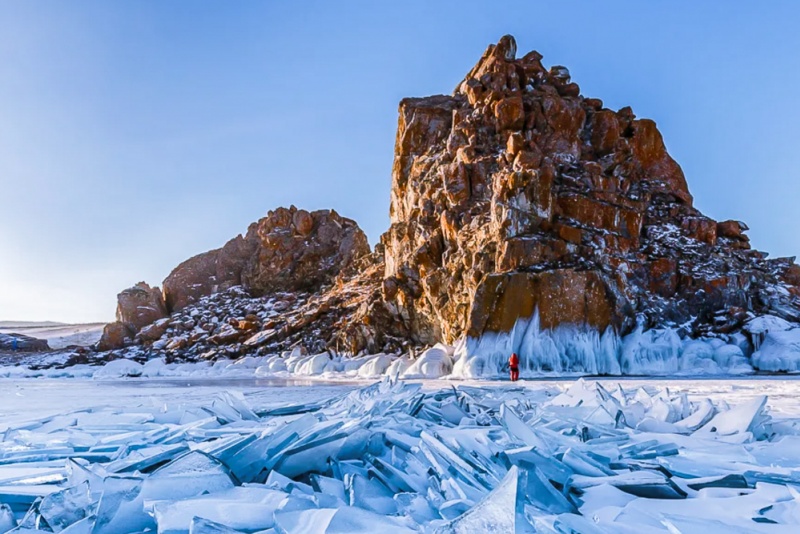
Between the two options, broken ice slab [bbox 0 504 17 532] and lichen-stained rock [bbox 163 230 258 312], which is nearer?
broken ice slab [bbox 0 504 17 532]

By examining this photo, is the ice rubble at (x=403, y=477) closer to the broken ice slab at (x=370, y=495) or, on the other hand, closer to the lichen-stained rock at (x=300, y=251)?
the broken ice slab at (x=370, y=495)

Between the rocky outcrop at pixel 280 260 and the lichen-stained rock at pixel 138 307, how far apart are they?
1.26 meters

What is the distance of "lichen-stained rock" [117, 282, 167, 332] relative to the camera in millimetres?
45344

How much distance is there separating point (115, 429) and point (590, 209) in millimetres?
23464

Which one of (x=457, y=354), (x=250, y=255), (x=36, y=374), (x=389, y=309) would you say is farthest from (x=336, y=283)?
(x=457, y=354)

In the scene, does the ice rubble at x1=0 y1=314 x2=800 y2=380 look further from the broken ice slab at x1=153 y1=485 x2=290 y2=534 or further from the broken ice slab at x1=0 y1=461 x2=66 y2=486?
the broken ice slab at x1=153 y1=485 x2=290 y2=534

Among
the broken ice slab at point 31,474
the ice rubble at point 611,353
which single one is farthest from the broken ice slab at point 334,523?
the ice rubble at point 611,353

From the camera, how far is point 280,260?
5022cm

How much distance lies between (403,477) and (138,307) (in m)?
50.1

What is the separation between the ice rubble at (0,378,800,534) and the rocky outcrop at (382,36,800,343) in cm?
1791

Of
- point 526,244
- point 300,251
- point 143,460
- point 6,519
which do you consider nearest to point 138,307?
point 300,251

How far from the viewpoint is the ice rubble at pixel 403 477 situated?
161 centimetres

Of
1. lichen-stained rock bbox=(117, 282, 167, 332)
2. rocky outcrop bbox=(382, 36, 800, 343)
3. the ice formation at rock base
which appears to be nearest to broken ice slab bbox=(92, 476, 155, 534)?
the ice formation at rock base

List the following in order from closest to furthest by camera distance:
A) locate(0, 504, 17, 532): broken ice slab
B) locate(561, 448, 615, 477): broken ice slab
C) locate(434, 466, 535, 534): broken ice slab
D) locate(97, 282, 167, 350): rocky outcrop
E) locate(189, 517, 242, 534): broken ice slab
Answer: locate(434, 466, 535, 534): broken ice slab, locate(189, 517, 242, 534): broken ice slab, locate(0, 504, 17, 532): broken ice slab, locate(561, 448, 615, 477): broken ice slab, locate(97, 282, 167, 350): rocky outcrop
